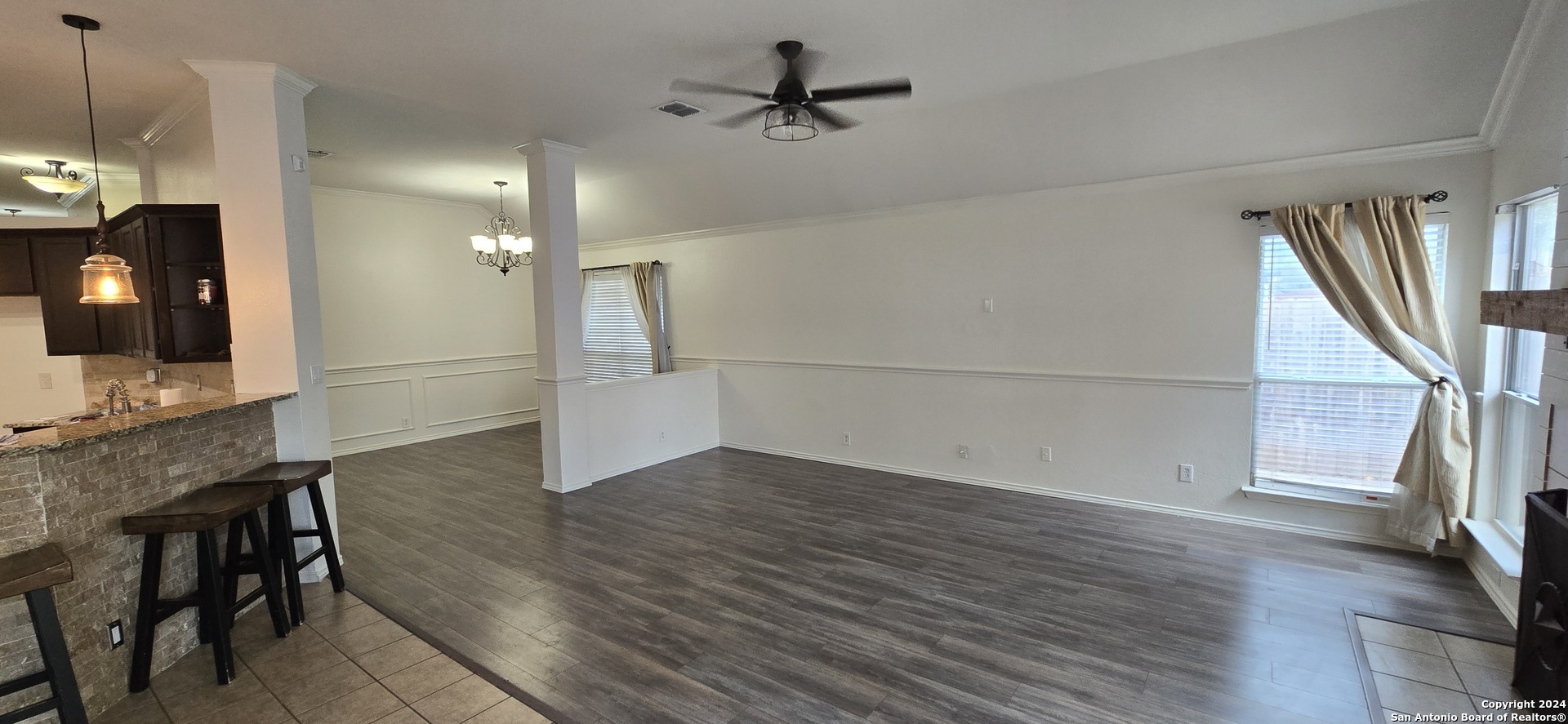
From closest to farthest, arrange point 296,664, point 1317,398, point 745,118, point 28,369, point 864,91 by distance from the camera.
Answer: point 296,664 → point 864,91 → point 745,118 → point 1317,398 → point 28,369

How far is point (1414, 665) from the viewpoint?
102 inches

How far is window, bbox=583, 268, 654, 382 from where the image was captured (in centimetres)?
779

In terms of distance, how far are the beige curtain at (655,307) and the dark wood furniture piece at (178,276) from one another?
3956 millimetres

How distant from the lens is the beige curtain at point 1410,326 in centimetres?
346

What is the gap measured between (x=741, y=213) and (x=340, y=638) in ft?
15.3

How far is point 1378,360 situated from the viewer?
12.4ft

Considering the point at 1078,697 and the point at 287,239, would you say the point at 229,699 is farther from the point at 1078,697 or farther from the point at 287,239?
the point at 1078,697

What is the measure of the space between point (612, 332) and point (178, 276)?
458 cm

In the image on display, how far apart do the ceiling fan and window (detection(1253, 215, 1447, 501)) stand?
298cm

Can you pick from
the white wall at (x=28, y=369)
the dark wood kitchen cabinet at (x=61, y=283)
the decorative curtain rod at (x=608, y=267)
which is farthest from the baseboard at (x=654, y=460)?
the white wall at (x=28, y=369)

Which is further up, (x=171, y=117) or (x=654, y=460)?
(x=171, y=117)

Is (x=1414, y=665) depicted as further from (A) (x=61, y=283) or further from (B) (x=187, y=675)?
(A) (x=61, y=283)

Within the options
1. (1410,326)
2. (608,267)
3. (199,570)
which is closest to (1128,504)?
(1410,326)

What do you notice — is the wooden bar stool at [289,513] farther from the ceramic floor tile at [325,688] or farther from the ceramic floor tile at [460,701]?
the ceramic floor tile at [460,701]
